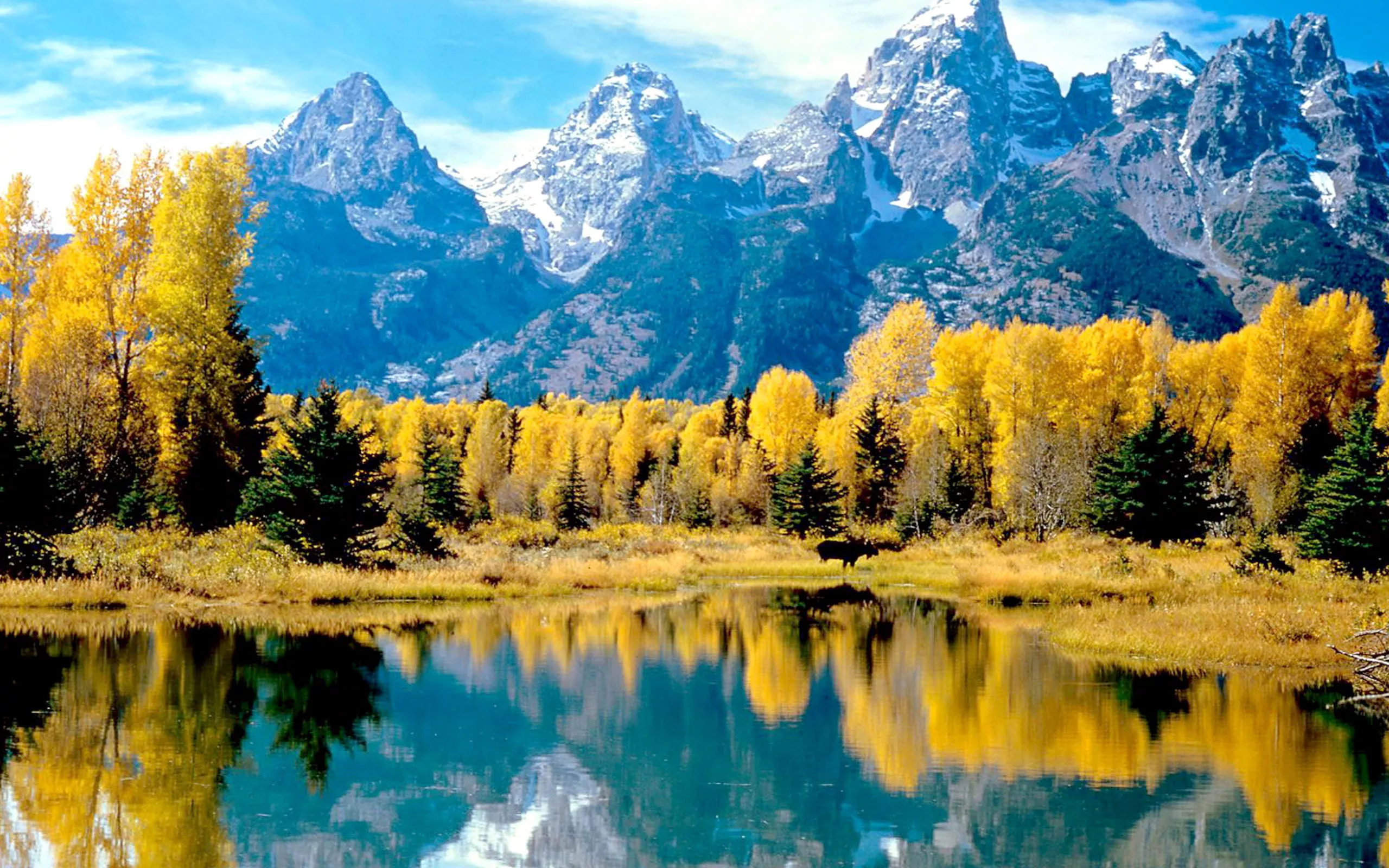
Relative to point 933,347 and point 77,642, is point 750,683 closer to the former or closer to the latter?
point 77,642

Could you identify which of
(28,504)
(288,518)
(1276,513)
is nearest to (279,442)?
(288,518)

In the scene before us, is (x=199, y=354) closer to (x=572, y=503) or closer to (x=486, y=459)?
(x=572, y=503)

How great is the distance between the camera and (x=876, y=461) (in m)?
71.9

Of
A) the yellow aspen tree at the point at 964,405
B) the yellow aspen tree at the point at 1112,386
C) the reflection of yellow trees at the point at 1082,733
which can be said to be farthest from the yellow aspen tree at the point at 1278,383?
the reflection of yellow trees at the point at 1082,733

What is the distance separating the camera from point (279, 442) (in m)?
46.8

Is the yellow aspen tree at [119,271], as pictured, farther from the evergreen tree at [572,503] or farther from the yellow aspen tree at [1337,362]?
the yellow aspen tree at [1337,362]

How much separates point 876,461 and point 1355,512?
3646 cm

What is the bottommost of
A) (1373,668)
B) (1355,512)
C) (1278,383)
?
(1373,668)

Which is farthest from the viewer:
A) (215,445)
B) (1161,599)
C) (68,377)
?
(215,445)

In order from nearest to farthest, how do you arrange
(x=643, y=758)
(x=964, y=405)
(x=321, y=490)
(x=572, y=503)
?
1. (x=643, y=758)
2. (x=321, y=490)
3. (x=572, y=503)
4. (x=964, y=405)

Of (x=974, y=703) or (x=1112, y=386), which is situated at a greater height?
(x=1112, y=386)

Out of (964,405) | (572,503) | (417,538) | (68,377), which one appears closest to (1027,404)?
(964,405)

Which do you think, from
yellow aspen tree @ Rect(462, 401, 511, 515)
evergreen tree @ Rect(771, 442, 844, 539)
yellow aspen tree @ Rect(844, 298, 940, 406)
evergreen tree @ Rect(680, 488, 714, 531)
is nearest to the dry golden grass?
evergreen tree @ Rect(771, 442, 844, 539)

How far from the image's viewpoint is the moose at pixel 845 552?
5500 cm
